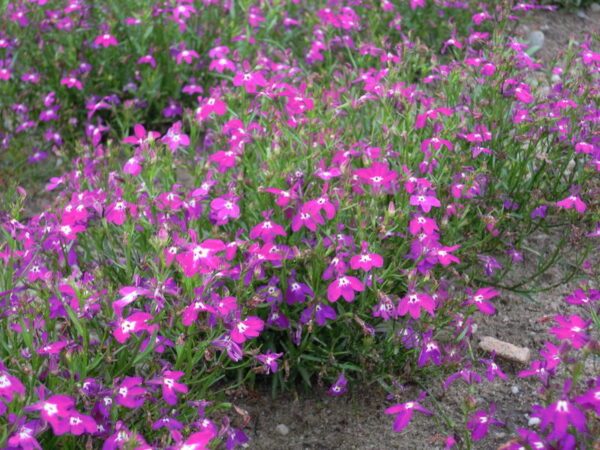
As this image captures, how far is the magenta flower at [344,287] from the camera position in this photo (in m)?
2.52

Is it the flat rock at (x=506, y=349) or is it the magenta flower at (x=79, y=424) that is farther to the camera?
the flat rock at (x=506, y=349)

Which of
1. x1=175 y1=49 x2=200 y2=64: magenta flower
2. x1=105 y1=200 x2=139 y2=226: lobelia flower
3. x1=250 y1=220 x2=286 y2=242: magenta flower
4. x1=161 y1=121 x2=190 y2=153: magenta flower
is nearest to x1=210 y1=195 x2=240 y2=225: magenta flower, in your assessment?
x1=250 y1=220 x2=286 y2=242: magenta flower

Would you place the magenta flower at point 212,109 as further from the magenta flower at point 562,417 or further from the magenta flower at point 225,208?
A: the magenta flower at point 562,417

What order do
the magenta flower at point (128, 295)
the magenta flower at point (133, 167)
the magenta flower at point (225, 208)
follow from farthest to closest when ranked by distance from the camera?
the magenta flower at point (133, 167), the magenta flower at point (225, 208), the magenta flower at point (128, 295)

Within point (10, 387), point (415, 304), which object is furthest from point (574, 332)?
point (10, 387)

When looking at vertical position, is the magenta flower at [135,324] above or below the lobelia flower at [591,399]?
below

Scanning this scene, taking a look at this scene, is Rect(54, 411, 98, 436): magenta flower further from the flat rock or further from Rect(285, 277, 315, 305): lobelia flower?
the flat rock

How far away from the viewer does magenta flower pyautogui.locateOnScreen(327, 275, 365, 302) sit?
2.52 meters

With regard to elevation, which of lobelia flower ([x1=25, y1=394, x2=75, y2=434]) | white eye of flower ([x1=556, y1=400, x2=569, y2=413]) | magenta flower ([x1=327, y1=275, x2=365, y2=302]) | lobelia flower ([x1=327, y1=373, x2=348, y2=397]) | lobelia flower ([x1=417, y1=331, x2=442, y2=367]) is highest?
white eye of flower ([x1=556, y1=400, x2=569, y2=413])

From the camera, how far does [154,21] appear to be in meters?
4.62

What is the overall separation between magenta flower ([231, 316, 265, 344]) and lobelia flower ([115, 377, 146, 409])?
0.30m

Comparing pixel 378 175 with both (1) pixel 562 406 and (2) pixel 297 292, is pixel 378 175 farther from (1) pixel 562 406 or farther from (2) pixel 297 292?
(1) pixel 562 406

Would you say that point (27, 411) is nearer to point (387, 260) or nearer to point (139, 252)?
point (139, 252)

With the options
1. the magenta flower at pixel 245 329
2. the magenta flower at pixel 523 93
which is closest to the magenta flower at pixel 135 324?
the magenta flower at pixel 245 329
